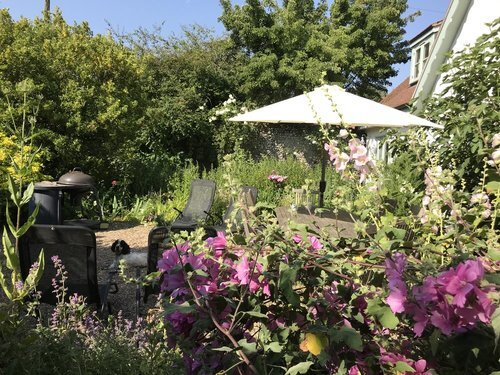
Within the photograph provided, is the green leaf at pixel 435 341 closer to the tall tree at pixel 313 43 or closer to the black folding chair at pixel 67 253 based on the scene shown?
the black folding chair at pixel 67 253

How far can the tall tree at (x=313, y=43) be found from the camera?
18.4 m

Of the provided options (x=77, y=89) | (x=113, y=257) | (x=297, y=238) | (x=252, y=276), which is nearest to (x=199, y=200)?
(x=113, y=257)

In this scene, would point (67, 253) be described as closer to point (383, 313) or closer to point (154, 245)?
point (154, 245)

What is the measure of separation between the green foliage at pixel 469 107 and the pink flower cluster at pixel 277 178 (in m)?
5.81

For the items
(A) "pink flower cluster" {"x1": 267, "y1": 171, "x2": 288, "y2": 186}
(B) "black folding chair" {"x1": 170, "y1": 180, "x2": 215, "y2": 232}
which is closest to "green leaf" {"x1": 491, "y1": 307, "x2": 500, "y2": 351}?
(B) "black folding chair" {"x1": 170, "y1": 180, "x2": 215, "y2": 232}

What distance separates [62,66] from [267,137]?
7935mm

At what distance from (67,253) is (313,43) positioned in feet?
58.9

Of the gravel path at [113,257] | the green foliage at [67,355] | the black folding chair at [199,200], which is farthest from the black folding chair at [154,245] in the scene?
the black folding chair at [199,200]

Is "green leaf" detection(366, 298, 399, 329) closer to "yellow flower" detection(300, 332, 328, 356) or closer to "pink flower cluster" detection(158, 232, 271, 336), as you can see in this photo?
"yellow flower" detection(300, 332, 328, 356)

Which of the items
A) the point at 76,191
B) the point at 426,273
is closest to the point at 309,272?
the point at 426,273

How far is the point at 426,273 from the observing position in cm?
90

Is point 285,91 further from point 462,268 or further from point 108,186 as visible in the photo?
point 462,268

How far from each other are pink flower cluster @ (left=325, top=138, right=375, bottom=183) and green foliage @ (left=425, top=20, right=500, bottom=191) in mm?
1518

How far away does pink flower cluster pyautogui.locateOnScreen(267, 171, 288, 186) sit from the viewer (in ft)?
32.3
